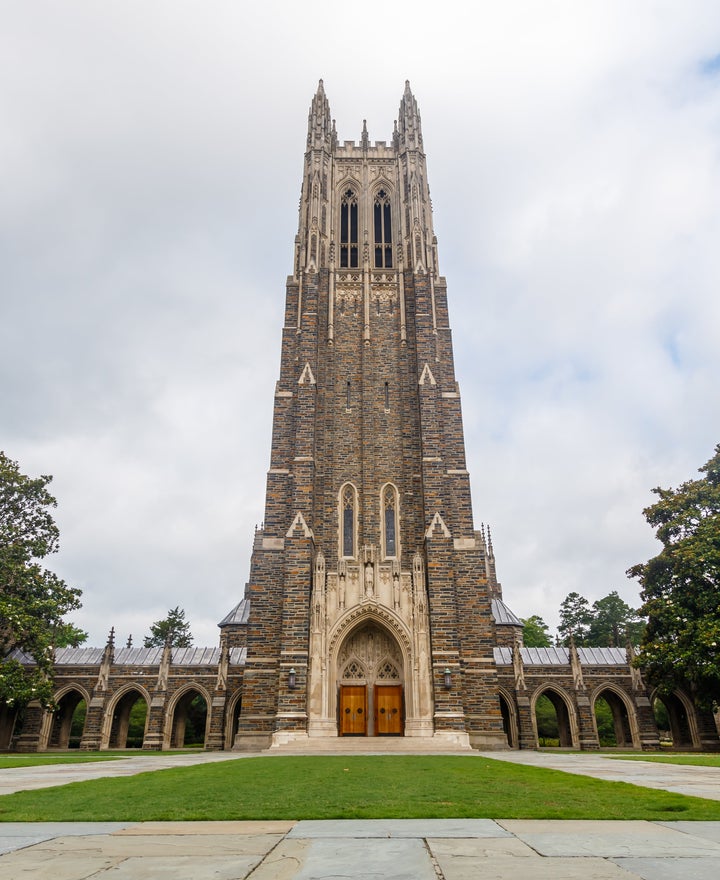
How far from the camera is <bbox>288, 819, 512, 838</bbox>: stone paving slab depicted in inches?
173

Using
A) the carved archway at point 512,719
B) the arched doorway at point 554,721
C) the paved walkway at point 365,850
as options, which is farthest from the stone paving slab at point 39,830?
the arched doorway at point 554,721

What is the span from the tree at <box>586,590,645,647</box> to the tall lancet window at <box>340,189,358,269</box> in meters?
40.7

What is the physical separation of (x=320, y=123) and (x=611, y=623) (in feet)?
157

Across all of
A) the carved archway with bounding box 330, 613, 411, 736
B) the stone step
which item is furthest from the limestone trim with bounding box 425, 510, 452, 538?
the stone step

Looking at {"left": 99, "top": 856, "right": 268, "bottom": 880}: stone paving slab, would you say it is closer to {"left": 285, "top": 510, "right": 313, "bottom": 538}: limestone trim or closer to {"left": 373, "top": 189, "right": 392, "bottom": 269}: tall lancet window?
{"left": 285, "top": 510, "right": 313, "bottom": 538}: limestone trim

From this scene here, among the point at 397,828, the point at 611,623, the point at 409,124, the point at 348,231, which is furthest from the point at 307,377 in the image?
the point at 611,623

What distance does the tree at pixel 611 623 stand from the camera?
56275 millimetres

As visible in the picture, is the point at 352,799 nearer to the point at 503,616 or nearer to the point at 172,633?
the point at 503,616

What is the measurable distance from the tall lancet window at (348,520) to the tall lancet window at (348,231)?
41.2ft

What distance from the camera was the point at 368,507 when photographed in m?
26.8

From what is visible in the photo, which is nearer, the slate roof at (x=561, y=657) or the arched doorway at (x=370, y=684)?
the arched doorway at (x=370, y=684)

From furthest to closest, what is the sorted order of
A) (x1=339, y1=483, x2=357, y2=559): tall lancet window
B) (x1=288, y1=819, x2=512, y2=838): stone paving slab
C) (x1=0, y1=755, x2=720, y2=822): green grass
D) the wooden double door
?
(x1=339, y1=483, x2=357, y2=559): tall lancet window → the wooden double door → (x1=0, y1=755, x2=720, y2=822): green grass → (x1=288, y1=819, x2=512, y2=838): stone paving slab

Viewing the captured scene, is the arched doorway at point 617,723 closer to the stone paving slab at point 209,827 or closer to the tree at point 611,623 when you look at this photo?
the tree at point 611,623

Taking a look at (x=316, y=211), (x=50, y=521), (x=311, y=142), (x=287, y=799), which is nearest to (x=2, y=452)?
(x=50, y=521)
